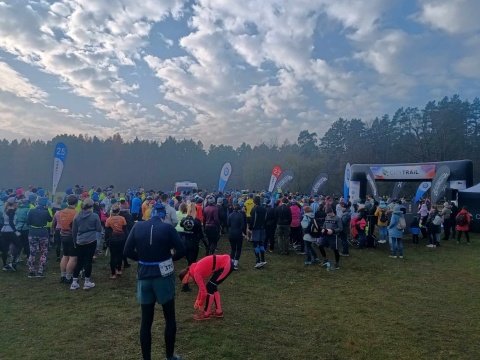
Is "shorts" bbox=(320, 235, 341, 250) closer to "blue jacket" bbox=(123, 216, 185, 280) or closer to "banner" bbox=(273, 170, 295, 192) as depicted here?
"blue jacket" bbox=(123, 216, 185, 280)

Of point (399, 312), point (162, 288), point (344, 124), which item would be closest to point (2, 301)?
point (162, 288)

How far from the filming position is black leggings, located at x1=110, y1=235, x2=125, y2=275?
8.19 m

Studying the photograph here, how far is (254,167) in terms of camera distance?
194 ft

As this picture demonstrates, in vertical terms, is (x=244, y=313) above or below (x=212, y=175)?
below

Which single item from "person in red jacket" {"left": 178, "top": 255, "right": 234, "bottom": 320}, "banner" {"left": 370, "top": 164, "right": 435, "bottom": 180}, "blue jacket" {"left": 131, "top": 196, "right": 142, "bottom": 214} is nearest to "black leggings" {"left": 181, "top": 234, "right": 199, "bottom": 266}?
"person in red jacket" {"left": 178, "top": 255, "right": 234, "bottom": 320}

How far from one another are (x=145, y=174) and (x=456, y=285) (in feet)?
226

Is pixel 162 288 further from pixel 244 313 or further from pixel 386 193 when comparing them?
pixel 386 193

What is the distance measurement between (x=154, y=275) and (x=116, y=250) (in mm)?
4722

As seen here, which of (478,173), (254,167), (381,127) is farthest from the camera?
(254,167)

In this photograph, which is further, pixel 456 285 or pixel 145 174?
pixel 145 174

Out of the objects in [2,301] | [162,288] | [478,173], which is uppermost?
[478,173]

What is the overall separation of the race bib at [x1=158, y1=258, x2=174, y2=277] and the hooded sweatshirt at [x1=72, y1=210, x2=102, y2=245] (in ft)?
12.3

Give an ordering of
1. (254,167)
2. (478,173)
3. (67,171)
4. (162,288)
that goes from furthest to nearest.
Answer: (67,171) → (254,167) → (478,173) → (162,288)

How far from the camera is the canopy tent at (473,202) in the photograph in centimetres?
1807
